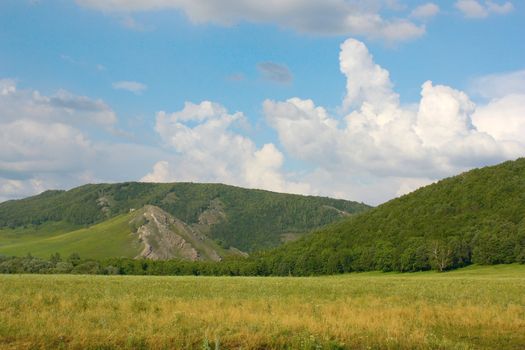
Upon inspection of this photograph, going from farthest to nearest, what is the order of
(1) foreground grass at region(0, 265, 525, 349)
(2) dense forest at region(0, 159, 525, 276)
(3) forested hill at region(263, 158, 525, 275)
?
(2) dense forest at region(0, 159, 525, 276)
(3) forested hill at region(263, 158, 525, 275)
(1) foreground grass at region(0, 265, 525, 349)

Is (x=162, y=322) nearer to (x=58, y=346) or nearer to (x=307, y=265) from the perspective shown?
(x=58, y=346)

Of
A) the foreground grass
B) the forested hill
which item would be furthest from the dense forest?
the foreground grass

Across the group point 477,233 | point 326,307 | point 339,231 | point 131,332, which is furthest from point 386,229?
point 131,332

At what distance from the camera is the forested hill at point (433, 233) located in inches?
4269

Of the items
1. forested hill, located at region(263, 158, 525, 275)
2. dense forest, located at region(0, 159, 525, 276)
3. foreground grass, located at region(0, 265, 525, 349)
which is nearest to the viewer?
foreground grass, located at region(0, 265, 525, 349)

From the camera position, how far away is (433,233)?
133 meters

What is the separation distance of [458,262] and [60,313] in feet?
347

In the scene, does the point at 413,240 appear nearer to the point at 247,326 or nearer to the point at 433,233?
the point at 433,233

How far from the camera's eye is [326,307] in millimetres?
23109

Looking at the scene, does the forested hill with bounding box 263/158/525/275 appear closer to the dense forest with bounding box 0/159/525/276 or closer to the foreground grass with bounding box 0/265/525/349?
the dense forest with bounding box 0/159/525/276

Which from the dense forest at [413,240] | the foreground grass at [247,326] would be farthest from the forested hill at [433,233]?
the foreground grass at [247,326]

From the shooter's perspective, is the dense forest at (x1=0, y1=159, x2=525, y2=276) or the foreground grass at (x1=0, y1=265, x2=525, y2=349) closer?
the foreground grass at (x1=0, y1=265, x2=525, y2=349)

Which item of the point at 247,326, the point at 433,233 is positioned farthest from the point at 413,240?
the point at 247,326

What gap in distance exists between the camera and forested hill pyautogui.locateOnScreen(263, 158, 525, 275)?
356ft
